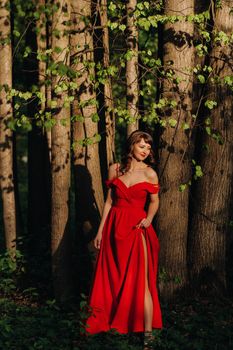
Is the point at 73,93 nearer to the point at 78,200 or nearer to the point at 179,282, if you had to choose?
the point at 78,200

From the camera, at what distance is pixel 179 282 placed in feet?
28.8

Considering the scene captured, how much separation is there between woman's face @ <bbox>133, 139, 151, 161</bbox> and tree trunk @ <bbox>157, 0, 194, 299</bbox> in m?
0.69

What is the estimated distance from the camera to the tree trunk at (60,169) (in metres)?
8.10

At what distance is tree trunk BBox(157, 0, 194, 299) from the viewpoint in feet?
27.4

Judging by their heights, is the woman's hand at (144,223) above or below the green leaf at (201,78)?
below

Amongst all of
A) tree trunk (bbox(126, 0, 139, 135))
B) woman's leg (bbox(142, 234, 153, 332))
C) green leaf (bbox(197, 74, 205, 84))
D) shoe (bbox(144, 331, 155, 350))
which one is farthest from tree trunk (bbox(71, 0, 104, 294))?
shoe (bbox(144, 331, 155, 350))

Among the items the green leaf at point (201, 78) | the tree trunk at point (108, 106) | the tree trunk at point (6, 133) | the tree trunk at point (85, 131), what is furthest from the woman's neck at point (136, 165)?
the tree trunk at point (6, 133)

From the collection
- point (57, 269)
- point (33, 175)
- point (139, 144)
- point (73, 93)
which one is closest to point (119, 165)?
point (139, 144)

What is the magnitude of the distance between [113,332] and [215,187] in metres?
2.34

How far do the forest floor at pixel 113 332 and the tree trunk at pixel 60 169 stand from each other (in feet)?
1.29

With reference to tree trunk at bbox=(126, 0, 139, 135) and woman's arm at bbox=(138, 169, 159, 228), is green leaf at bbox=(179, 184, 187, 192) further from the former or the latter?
tree trunk at bbox=(126, 0, 139, 135)

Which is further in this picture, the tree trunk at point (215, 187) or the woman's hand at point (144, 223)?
the tree trunk at point (215, 187)

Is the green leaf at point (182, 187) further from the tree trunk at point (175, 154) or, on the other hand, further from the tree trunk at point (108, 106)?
the tree trunk at point (108, 106)

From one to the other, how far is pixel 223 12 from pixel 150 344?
3932mm
